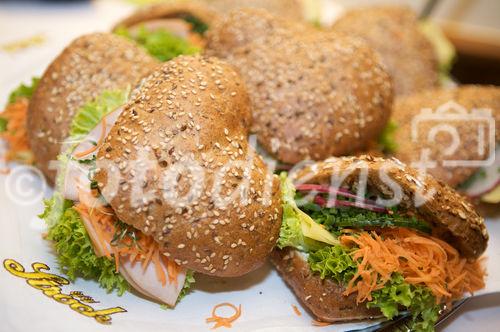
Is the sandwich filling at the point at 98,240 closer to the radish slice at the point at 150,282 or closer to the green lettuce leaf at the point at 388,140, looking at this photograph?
the radish slice at the point at 150,282

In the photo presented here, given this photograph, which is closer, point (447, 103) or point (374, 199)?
point (374, 199)

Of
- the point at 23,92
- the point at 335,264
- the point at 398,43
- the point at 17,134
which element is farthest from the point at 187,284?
the point at 398,43

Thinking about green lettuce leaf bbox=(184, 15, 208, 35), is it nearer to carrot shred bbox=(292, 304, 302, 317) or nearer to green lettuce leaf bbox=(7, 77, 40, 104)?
green lettuce leaf bbox=(7, 77, 40, 104)

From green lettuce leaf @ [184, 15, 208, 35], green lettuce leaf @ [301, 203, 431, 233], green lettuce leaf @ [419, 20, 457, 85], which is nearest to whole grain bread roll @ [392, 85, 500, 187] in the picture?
green lettuce leaf @ [301, 203, 431, 233]

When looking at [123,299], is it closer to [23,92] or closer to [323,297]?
[323,297]

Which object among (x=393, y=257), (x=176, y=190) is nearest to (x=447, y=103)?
(x=393, y=257)

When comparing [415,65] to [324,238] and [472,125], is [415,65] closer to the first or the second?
[472,125]
